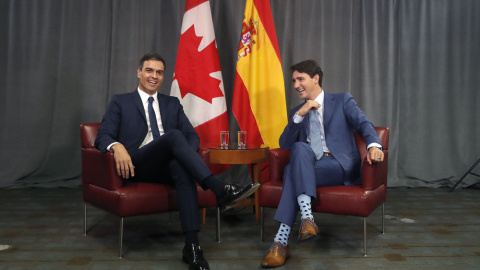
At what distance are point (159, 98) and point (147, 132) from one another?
273mm

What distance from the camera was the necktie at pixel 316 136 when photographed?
9.22 feet

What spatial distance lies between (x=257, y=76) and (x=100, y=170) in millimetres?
1765

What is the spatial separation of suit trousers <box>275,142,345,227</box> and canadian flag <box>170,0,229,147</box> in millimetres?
1285

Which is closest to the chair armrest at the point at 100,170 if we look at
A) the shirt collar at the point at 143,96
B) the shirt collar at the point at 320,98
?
the shirt collar at the point at 143,96

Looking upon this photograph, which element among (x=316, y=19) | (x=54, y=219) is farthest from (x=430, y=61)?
(x=54, y=219)

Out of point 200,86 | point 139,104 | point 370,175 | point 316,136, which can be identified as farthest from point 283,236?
point 200,86

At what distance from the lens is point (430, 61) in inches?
189

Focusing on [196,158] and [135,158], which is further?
[135,158]

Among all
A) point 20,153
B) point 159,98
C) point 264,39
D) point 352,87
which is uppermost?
point 264,39

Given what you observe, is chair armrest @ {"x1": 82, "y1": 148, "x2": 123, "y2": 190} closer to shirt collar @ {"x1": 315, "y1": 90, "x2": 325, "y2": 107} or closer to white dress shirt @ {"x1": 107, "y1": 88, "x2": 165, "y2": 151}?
white dress shirt @ {"x1": 107, "y1": 88, "x2": 165, "y2": 151}

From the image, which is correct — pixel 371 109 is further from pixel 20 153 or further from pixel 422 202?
pixel 20 153

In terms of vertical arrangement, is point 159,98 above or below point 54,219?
above

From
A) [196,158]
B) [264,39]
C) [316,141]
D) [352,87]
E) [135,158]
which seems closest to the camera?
[196,158]

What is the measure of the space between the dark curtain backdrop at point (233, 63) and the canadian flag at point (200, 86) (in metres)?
0.80
